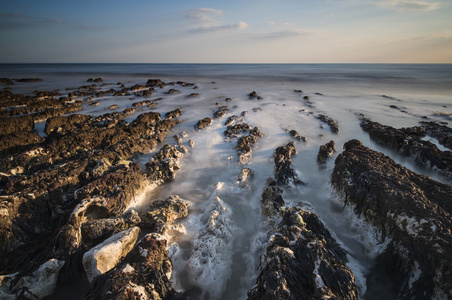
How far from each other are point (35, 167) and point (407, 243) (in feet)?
24.1

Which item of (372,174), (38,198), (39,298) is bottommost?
(39,298)

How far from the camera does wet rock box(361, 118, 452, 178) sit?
475 cm

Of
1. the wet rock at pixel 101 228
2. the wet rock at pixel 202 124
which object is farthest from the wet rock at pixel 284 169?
the wet rock at pixel 202 124

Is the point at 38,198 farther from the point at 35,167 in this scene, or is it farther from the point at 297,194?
the point at 297,194

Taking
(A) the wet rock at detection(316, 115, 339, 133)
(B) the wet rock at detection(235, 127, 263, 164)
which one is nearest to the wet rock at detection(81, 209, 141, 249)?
(B) the wet rock at detection(235, 127, 263, 164)

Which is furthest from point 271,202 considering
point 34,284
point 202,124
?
point 202,124

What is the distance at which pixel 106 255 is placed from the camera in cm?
249

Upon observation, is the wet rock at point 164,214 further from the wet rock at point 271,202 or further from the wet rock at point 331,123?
the wet rock at point 331,123

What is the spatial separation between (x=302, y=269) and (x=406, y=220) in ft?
5.64

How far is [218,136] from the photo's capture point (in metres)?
7.42

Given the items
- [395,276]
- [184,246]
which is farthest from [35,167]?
[395,276]

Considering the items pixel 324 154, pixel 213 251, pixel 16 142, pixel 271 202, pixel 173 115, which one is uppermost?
pixel 173 115

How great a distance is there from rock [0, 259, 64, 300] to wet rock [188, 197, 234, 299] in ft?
5.61

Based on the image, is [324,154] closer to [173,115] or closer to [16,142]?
[173,115]
